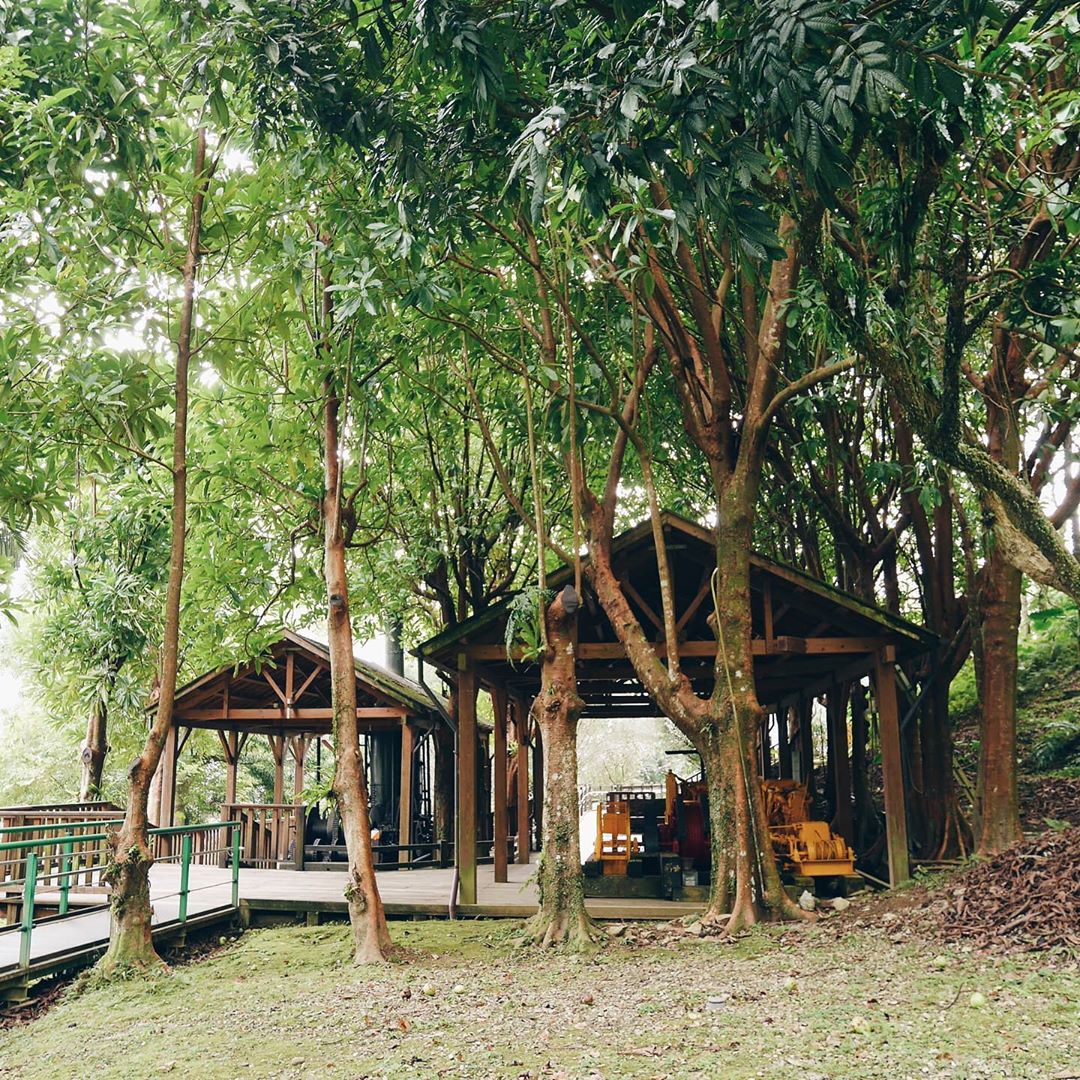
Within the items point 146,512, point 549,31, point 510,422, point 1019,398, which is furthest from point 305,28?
point 146,512

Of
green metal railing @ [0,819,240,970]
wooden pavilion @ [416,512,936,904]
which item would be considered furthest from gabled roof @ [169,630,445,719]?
wooden pavilion @ [416,512,936,904]

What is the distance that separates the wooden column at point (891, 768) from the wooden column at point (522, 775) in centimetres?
748

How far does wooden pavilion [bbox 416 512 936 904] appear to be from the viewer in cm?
1141

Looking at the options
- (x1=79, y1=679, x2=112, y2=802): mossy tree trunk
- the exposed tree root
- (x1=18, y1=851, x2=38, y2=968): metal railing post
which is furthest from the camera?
(x1=79, y1=679, x2=112, y2=802): mossy tree trunk

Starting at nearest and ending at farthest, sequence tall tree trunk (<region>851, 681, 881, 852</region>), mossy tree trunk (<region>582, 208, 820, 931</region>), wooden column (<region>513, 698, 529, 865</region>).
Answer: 1. mossy tree trunk (<region>582, 208, 820, 931</region>)
2. tall tree trunk (<region>851, 681, 881, 852</region>)
3. wooden column (<region>513, 698, 529, 865</region>)

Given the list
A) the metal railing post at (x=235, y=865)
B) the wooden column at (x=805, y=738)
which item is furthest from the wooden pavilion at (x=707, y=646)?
the metal railing post at (x=235, y=865)

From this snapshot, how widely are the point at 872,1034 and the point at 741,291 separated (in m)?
8.11

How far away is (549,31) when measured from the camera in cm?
668

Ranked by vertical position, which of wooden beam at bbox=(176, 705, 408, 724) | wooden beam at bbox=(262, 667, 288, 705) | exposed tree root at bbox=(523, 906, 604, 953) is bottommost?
exposed tree root at bbox=(523, 906, 604, 953)

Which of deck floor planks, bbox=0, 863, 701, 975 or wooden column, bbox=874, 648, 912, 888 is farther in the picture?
wooden column, bbox=874, 648, 912, 888

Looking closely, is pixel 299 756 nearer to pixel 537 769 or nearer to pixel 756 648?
pixel 537 769

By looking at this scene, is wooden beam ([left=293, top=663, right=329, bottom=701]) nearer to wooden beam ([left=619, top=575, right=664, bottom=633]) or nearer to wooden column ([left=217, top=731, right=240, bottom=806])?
wooden column ([left=217, top=731, right=240, bottom=806])

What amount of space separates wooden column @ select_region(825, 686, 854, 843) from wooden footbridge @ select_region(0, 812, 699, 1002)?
3.82 meters

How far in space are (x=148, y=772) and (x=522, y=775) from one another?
31.6 feet
